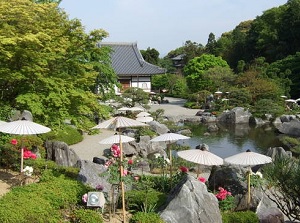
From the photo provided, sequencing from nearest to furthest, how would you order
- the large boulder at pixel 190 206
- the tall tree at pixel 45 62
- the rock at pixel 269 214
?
1. the large boulder at pixel 190 206
2. the rock at pixel 269 214
3. the tall tree at pixel 45 62

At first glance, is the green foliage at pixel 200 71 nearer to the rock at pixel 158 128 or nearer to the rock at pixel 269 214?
the rock at pixel 158 128

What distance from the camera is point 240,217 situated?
29.1 feet

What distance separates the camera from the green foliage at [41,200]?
23.2ft

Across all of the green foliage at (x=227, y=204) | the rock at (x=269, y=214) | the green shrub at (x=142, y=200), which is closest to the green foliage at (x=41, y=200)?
the green shrub at (x=142, y=200)

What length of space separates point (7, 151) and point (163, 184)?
464 centimetres

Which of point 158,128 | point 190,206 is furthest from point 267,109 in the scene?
point 190,206

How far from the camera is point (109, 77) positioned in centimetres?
→ 2048

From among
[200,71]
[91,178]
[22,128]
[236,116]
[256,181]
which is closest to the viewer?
[22,128]

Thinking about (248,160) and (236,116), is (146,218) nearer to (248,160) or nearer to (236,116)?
(248,160)

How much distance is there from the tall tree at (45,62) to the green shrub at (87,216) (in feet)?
11.9

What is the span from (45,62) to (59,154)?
15.3 feet

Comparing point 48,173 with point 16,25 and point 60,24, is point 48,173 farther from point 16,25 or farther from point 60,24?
point 60,24

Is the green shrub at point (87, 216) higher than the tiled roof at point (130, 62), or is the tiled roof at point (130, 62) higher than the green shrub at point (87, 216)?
the tiled roof at point (130, 62)

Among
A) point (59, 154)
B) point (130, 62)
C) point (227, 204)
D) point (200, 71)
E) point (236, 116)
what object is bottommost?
point (236, 116)
